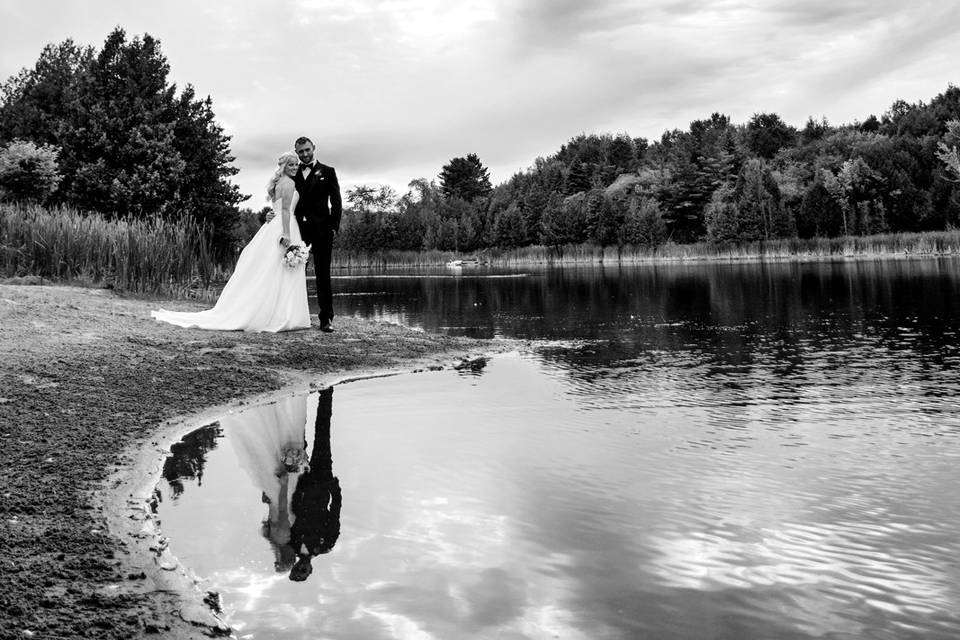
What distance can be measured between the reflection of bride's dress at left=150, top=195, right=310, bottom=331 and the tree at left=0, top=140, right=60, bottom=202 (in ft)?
46.5

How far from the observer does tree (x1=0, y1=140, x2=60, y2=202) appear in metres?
22.5

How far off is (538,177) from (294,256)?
332 feet

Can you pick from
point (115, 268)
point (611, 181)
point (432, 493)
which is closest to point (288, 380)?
point (432, 493)

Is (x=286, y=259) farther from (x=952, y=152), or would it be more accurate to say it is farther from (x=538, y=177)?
(x=538, y=177)

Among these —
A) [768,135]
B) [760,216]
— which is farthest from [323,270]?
[768,135]

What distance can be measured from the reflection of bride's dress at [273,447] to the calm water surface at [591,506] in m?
0.02

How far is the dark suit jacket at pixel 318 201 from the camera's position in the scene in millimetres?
11328

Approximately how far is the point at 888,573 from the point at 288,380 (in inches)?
239

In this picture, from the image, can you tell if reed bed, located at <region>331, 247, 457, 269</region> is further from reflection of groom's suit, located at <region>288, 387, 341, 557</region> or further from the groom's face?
reflection of groom's suit, located at <region>288, 387, 341, 557</region>

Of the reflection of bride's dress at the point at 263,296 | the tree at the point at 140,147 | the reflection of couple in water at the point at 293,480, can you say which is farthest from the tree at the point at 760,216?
the reflection of couple in water at the point at 293,480

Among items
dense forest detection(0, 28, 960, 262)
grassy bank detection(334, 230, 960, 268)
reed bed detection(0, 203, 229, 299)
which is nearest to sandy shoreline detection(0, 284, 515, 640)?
reed bed detection(0, 203, 229, 299)

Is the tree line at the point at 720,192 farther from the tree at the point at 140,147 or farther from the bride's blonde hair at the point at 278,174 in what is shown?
the bride's blonde hair at the point at 278,174

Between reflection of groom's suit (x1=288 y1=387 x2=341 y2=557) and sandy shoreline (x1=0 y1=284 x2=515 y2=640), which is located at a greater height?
sandy shoreline (x1=0 y1=284 x2=515 y2=640)

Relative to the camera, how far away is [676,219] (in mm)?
80375
